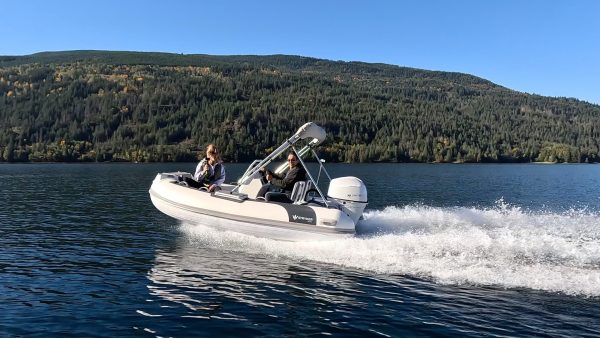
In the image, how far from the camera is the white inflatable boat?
12.6 m

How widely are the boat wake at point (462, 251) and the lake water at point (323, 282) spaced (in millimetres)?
35

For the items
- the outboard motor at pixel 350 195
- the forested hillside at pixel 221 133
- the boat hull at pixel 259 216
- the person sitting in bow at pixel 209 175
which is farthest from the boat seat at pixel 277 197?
the forested hillside at pixel 221 133

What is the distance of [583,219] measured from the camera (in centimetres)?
1666

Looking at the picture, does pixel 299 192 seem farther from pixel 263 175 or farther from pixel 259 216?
pixel 263 175

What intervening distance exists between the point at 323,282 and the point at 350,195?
12.4ft

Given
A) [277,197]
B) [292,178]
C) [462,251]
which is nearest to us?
[462,251]

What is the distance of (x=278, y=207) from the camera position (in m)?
13.1

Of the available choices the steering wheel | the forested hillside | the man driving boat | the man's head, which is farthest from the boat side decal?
the forested hillside

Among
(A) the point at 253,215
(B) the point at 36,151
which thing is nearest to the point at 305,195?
(A) the point at 253,215

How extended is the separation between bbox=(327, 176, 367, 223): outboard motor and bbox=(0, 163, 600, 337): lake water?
1.93ft

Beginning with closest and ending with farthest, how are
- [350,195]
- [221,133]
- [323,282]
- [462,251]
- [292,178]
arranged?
[323,282]
[462,251]
[350,195]
[292,178]
[221,133]

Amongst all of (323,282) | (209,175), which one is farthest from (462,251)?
(209,175)

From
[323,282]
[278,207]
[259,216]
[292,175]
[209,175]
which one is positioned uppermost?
[292,175]

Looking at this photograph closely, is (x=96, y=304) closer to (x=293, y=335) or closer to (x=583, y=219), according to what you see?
(x=293, y=335)
